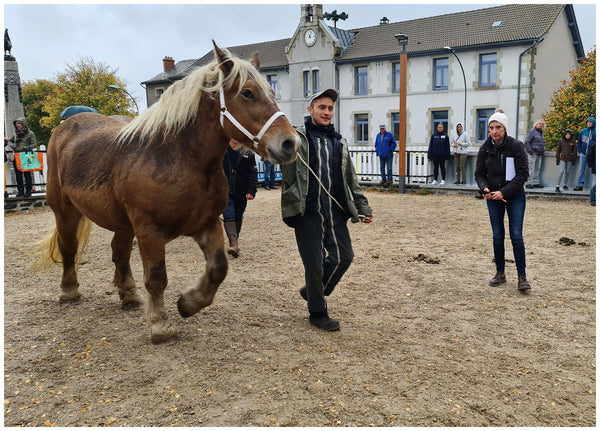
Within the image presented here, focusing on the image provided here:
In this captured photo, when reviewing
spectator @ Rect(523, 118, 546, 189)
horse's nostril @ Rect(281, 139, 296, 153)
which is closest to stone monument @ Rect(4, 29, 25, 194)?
horse's nostril @ Rect(281, 139, 296, 153)

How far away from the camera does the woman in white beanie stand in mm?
4906

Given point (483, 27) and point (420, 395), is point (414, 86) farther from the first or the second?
point (420, 395)

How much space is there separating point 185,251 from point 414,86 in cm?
2585

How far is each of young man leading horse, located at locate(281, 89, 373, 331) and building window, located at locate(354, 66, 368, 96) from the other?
2895 centimetres

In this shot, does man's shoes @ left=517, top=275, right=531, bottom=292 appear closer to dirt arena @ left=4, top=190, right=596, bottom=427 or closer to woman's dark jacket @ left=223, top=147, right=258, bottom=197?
dirt arena @ left=4, top=190, right=596, bottom=427

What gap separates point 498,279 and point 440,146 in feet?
32.2

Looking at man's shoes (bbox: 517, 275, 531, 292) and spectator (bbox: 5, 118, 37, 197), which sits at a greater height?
spectator (bbox: 5, 118, 37, 197)

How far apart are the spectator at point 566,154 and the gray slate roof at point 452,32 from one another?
54.1 feet

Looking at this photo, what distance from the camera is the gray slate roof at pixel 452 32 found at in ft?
88.2

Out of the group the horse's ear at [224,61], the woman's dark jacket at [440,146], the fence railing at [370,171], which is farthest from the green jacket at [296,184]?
the woman's dark jacket at [440,146]

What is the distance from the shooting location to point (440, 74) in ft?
95.5

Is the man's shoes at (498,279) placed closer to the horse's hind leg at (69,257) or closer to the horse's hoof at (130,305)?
the horse's hoof at (130,305)

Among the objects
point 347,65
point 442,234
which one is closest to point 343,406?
point 442,234

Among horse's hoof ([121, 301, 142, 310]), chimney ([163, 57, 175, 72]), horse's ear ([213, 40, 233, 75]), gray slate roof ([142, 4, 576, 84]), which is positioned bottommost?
horse's hoof ([121, 301, 142, 310])
